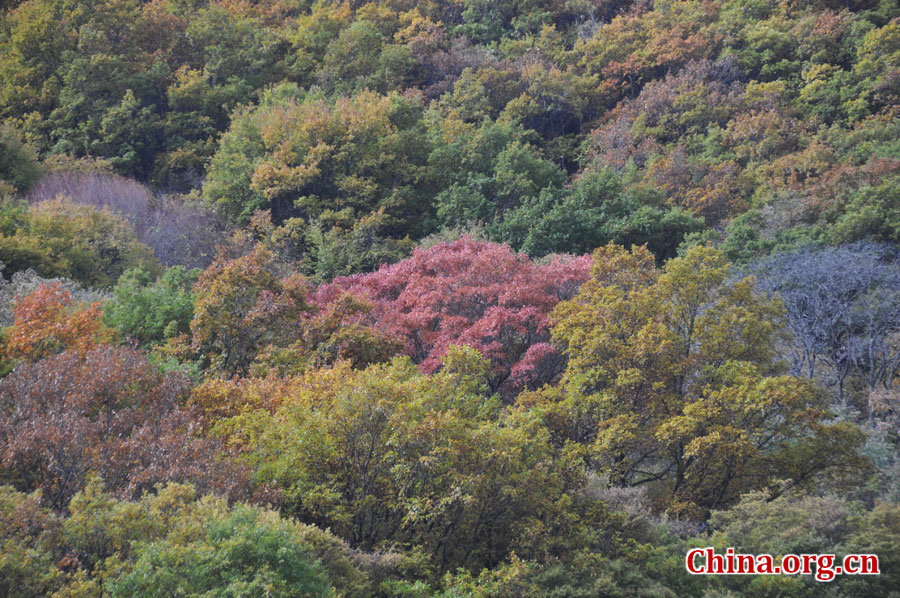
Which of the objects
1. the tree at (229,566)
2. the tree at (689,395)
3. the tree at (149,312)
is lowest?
the tree at (689,395)

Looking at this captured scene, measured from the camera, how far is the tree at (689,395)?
1276 cm

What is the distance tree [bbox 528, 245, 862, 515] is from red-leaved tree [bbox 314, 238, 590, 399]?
1.82 metres

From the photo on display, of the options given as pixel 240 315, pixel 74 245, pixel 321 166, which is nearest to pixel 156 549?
pixel 240 315

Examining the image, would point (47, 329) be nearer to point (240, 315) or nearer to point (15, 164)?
point (240, 315)

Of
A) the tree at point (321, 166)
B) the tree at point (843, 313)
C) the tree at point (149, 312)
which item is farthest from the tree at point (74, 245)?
the tree at point (843, 313)

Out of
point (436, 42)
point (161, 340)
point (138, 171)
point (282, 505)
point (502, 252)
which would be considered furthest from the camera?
point (436, 42)

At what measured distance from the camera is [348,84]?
122ft

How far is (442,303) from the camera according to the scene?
1842 cm

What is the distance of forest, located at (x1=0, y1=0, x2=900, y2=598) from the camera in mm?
9945

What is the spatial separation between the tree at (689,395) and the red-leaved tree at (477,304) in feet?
5.97

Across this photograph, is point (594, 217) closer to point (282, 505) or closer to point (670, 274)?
point (670, 274)

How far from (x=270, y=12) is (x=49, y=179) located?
20300 millimetres

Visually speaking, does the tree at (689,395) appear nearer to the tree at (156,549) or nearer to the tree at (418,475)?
the tree at (418,475)

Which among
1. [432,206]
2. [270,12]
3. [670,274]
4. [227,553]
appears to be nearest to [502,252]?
[670,274]
